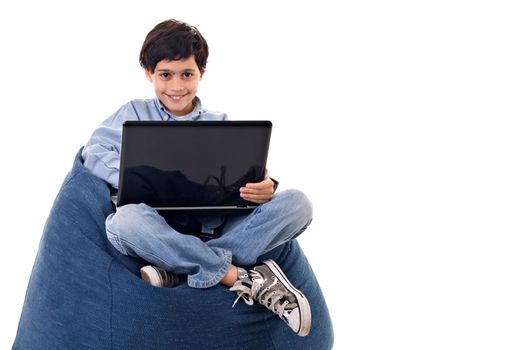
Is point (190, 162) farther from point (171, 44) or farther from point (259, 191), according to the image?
point (171, 44)

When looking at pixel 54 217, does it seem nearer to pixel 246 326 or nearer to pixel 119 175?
pixel 119 175

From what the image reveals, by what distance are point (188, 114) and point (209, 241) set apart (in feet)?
1.92

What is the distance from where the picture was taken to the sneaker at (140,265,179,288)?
2961 mm

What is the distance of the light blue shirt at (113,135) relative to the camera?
3.16 metres

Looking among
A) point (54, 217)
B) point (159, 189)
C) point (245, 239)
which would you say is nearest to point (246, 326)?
point (245, 239)

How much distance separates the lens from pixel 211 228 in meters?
3.19

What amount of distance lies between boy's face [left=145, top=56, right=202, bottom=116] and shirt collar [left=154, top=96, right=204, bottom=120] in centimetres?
2

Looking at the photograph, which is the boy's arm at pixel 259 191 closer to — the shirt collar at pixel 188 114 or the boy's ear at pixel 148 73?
the shirt collar at pixel 188 114

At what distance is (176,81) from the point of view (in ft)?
10.9

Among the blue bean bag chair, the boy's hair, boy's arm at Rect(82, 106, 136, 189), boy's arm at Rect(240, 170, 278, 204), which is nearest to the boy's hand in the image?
boy's arm at Rect(240, 170, 278, 204)

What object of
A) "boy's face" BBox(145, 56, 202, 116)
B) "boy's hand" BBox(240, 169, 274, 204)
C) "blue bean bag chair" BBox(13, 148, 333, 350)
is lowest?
"blue bean bag chair" BBox(13, 148, 333, 350)

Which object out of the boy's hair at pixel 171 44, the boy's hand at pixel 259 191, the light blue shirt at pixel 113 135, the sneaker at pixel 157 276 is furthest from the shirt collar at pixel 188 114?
the sneaker at pixel 157 276

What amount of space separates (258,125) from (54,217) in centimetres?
76

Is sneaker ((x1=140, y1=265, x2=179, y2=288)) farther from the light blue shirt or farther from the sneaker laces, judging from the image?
the light blue shirt
